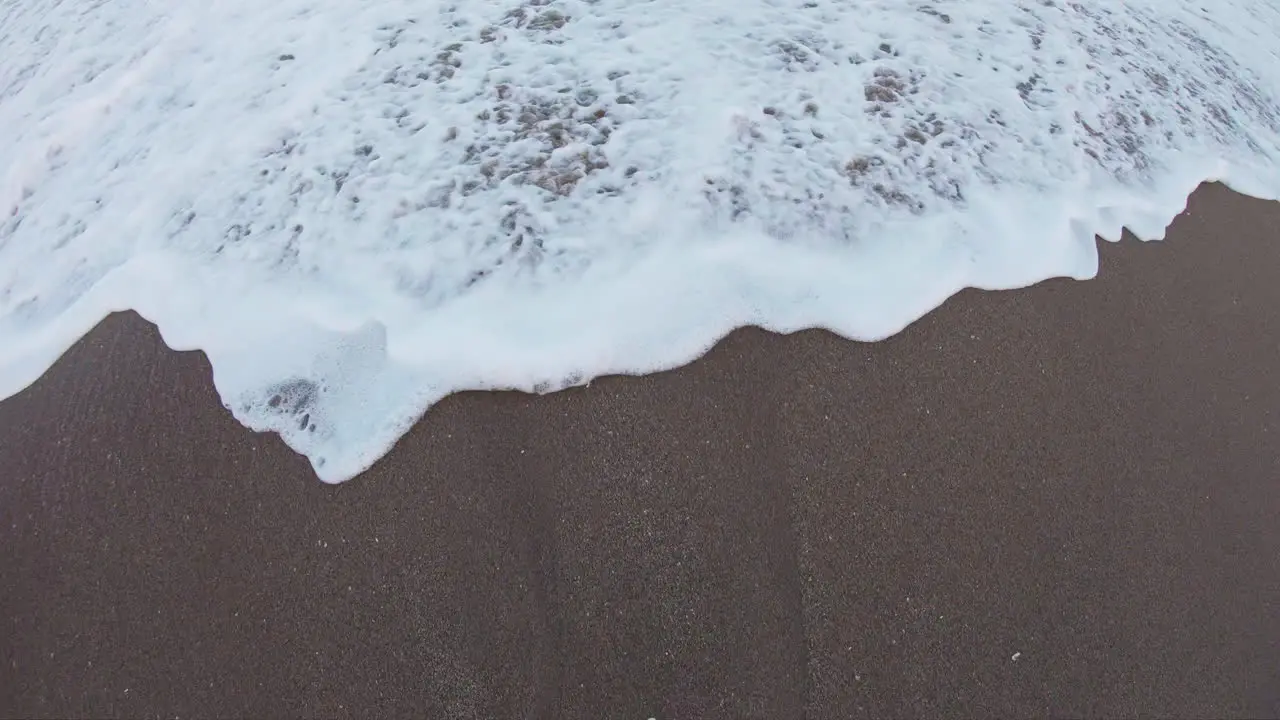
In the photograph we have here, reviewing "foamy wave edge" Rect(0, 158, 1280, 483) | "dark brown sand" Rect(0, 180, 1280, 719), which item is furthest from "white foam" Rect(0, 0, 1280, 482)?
"dark brown sand" Rect(0, 180, 1280, 719)

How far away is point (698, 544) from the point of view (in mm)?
1571

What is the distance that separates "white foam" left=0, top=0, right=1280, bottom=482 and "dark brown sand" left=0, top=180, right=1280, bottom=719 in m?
0.14

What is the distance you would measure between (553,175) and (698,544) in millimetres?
1091

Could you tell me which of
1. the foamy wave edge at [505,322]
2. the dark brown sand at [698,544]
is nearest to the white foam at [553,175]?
the foamy wave edge at [505,322]

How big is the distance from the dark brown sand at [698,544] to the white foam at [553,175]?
0.14 meters

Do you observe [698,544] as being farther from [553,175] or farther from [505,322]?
[553,175]

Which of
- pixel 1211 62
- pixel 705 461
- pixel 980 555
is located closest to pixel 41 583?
pixel 705 461

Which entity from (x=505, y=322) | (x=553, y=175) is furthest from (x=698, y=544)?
(x=553, y=175)

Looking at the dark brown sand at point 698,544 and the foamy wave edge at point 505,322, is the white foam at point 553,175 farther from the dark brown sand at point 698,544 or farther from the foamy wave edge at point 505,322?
the dark brown sand at point 698,544

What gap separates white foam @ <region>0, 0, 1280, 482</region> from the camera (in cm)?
183

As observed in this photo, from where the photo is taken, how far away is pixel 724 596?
153 cm

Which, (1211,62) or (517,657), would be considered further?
(1211,62)

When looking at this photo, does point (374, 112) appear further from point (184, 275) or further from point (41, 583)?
point (41, 583)

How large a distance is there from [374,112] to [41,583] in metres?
1.47
